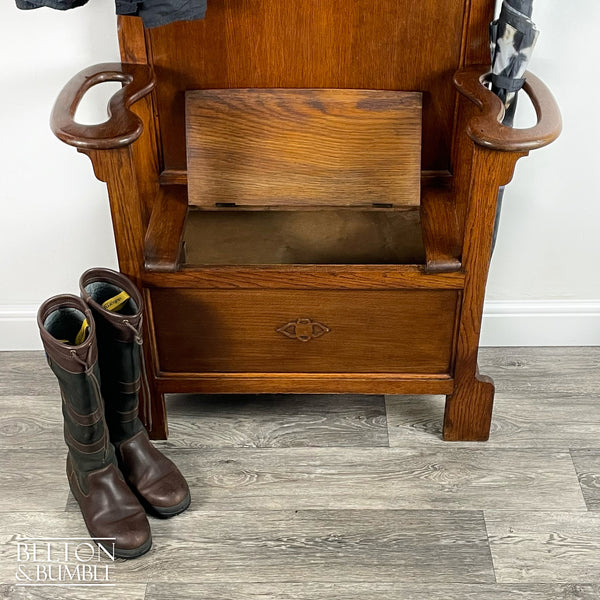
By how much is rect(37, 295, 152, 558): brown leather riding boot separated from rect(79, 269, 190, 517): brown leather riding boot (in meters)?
0.04

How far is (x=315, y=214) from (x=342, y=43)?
34 cm

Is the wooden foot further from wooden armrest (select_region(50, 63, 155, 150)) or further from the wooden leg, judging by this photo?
wooden armrest (select_region(50, 63, 155, 150))

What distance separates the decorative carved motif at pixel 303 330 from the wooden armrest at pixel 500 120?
0.51 meters

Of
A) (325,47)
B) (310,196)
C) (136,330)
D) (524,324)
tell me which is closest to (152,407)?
(136,330)

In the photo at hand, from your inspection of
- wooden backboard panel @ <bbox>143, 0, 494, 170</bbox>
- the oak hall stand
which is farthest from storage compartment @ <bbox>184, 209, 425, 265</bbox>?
wooden backboard panel @ <bbox>143, 0, 494, 170</bbox>

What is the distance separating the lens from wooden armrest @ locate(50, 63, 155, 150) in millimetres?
1439

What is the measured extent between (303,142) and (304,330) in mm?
379

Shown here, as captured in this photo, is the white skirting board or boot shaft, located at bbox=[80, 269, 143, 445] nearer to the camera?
boot shaft, located at bbox=[80, 269, 143, 445]

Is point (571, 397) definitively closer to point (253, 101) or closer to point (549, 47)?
point (549, 47)

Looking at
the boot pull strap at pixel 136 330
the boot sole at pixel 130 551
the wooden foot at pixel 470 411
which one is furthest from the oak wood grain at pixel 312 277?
the boot sole at pixel 130 551

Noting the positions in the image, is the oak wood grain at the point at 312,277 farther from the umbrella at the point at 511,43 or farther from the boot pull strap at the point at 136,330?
the umbrella at the point at 511,43

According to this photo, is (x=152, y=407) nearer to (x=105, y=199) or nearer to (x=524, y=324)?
(x=105, y=199)

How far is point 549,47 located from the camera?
180cm

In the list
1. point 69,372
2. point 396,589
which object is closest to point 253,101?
point 69,372
